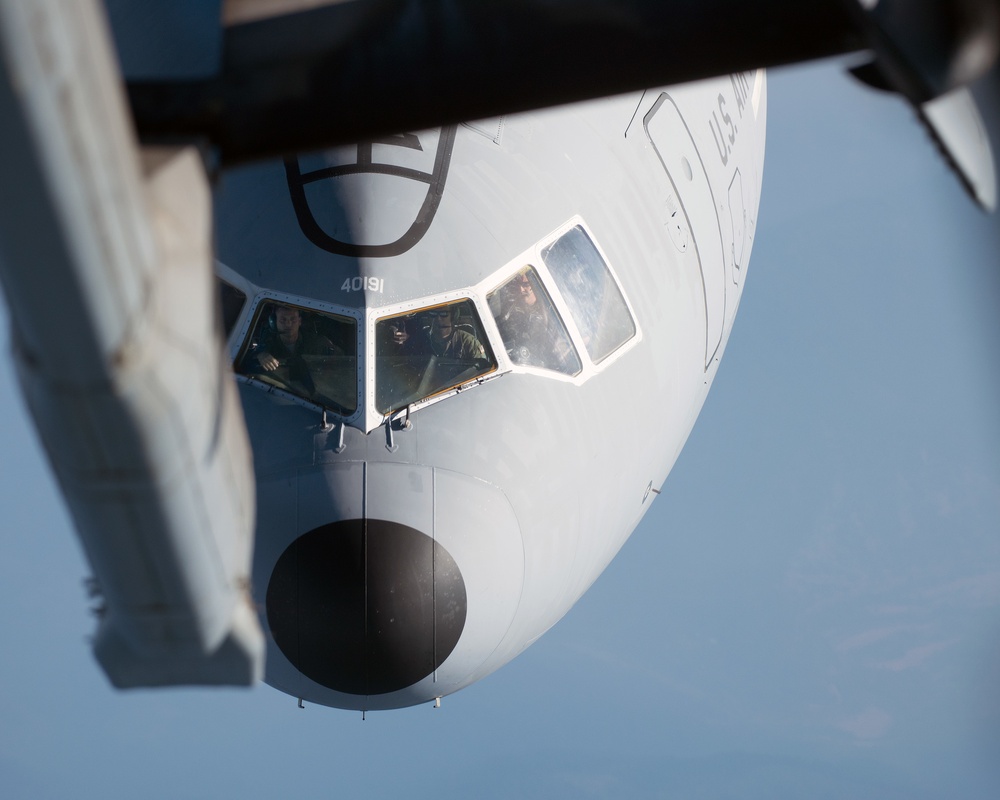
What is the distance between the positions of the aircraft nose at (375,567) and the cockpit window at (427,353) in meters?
0.66

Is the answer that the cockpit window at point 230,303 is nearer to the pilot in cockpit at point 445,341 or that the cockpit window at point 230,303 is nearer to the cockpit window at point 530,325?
the pilot in cockpit at point 445,341

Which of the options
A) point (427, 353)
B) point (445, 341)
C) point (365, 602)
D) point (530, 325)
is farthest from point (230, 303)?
point (365, 602)

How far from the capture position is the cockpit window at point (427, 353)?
8.36 meters

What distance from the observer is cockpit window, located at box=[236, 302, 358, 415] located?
27.3 ft

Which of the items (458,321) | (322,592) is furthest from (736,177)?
(322,592)

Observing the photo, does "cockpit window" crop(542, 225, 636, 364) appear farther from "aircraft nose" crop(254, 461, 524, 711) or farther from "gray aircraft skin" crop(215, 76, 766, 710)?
"aircraft nose" crop(254, 461, 524, 711)

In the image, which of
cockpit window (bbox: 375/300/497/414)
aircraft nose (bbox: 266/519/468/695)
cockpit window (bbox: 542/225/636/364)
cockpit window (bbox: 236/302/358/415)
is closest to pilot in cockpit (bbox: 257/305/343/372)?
cockpit window (bbox: 236/302/358/415)

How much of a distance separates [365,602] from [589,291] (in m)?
3.43

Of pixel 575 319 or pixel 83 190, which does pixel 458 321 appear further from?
pixel 83 190

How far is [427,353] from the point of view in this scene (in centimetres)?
851

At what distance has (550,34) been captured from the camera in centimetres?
390

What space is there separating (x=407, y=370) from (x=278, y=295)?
1204mm

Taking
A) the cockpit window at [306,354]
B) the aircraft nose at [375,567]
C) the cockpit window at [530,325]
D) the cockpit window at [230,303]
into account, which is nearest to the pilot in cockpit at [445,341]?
the cockpit window at [530,325]

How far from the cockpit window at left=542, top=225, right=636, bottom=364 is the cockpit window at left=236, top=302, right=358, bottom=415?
6.49 feet
